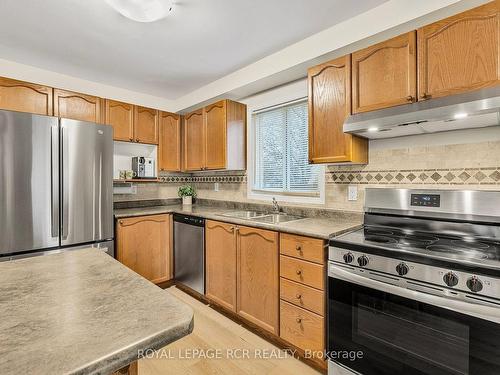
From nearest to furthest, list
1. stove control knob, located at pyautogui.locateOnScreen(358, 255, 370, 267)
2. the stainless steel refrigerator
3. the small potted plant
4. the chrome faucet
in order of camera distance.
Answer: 1. stove control knob, located at pyautogui.locateOnScreen(358, 255, 370, 267)
2. the stainless steel refrigerator
3. the chrome faucet
4. the small potted plant

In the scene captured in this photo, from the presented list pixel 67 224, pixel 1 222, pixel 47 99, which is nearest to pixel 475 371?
pixel 67 224

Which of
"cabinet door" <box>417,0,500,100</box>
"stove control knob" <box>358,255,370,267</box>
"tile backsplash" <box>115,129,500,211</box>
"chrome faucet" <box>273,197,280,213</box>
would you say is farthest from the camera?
"chrome faucet" <box>273,197,280,213</box>

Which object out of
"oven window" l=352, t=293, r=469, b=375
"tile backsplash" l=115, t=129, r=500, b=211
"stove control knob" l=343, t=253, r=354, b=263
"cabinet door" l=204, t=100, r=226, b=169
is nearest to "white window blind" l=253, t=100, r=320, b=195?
"tile backsplash" l=115, t=129, r=500, b=211

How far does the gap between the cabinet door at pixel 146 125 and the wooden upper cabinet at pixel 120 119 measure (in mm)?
62

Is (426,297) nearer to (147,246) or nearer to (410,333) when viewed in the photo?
(410,333)

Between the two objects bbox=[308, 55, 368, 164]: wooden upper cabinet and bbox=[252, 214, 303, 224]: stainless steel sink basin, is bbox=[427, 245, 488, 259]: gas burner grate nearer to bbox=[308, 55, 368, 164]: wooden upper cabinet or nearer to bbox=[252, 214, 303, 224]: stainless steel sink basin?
bbox=[308, 55, 368, 164]: wooden upper cabinet

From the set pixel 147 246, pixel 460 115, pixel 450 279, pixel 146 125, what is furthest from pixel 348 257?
pixel 146 125

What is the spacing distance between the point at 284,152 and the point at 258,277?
136 centimetres

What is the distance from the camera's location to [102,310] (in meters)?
0.70

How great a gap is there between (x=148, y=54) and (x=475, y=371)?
313 cm

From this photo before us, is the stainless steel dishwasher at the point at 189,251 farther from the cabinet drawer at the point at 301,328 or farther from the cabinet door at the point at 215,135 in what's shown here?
the cabinet drawer at the point at 301,328

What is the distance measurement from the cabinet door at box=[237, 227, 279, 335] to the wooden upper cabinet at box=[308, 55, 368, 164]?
768mm

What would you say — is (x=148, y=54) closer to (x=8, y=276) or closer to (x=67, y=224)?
(x=67, y=224)

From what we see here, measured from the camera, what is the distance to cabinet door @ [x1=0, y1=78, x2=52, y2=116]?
7.85ft
